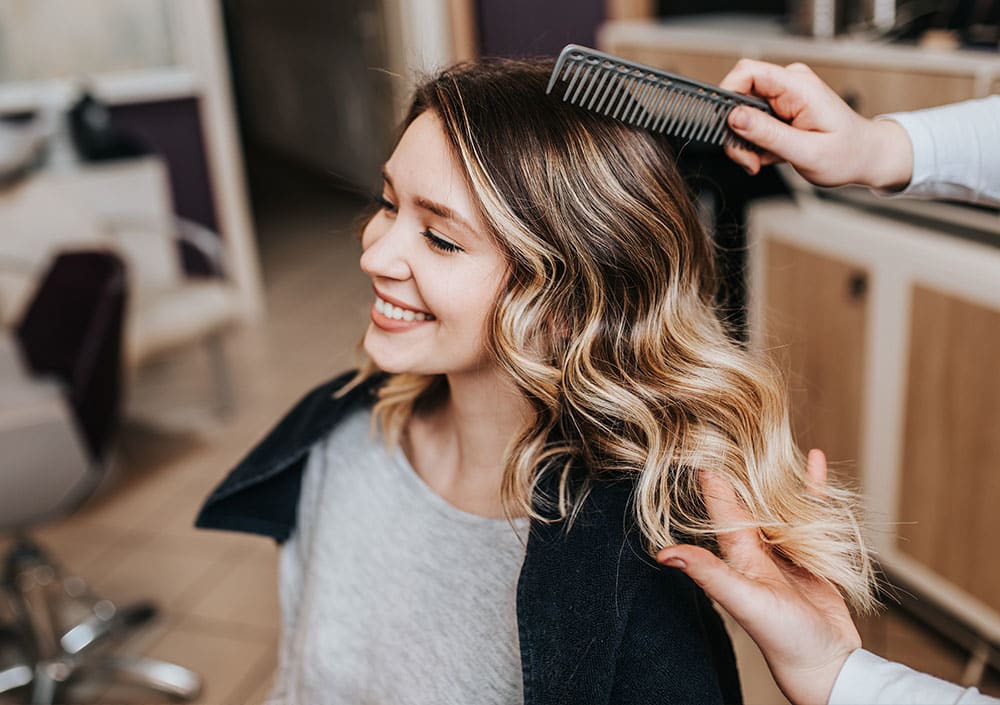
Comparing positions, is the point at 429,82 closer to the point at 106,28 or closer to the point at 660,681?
the point at 660,681

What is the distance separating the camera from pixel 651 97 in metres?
0.94

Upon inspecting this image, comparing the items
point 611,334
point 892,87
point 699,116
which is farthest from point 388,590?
point 892,87

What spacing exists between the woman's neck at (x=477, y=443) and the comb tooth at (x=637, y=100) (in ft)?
1.08

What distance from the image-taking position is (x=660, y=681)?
3.03ft

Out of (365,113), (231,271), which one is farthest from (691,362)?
(365,113)

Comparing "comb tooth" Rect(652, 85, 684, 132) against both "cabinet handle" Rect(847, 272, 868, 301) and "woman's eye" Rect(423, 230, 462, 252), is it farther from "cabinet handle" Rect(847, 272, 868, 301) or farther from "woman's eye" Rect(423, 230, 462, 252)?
"cabinet handle" Rect(847, 272, 868, 301)

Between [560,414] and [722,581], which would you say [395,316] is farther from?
[722,581]

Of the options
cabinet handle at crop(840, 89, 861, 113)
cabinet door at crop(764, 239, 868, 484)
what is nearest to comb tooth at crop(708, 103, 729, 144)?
cabinet door at crop(764, 239, 868, 484)

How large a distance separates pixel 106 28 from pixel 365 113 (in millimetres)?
2452

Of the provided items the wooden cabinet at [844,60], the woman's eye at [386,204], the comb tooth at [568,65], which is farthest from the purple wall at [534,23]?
the comb tooth at [568,65]

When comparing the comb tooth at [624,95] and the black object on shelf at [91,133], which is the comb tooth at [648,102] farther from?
the black object on shelf at [91,133]

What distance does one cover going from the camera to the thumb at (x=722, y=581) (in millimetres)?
751

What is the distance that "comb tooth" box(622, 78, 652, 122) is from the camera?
0.93 meters

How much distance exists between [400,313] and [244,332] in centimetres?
341
